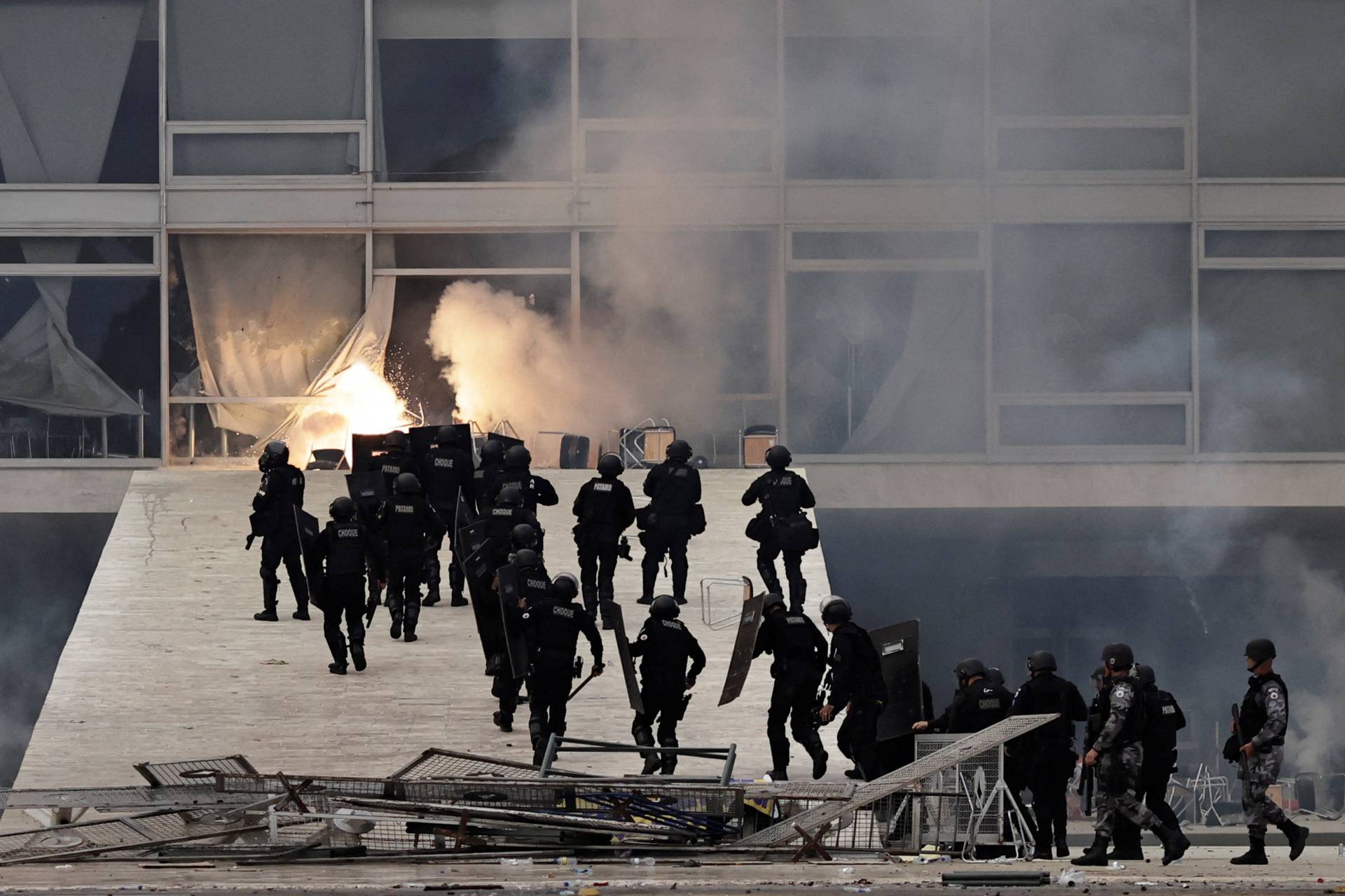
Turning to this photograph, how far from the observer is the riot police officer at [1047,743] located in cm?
1224

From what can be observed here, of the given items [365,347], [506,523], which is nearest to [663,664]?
[506,523]

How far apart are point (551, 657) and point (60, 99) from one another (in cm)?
1280

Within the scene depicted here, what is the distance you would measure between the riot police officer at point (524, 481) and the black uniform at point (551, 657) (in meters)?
2.82

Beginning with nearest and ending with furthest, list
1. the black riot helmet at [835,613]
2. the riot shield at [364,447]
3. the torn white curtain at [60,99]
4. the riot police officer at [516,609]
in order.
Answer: the black riot helmet at [835,613]
the riot police officer at [516,609]
the riot shield at [364,447]
the torn white curtain at [60,99]

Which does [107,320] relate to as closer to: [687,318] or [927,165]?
[687,318]

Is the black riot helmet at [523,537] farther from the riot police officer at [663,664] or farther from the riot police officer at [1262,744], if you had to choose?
the riot police officer at [1262,744]

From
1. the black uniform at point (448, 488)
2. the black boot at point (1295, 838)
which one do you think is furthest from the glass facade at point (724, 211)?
the black boot at point (1295, 838)

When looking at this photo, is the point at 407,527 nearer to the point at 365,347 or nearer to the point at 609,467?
the point at 609,467

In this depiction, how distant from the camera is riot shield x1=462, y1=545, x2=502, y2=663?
1476cm

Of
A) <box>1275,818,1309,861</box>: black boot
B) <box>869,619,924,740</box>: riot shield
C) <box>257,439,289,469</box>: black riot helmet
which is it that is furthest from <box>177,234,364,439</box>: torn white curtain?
<box>1275,818,1309,861</box>: black boot

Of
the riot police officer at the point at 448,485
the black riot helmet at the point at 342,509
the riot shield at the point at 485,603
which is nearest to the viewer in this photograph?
the riot shield at the point at 485,603

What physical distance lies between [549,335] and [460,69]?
318 centimetres

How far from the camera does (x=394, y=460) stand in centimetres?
1700

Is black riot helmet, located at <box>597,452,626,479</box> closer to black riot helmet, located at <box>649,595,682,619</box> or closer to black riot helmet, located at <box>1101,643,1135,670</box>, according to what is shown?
black riot helmet, located at <box>649,595,682,619</box>
